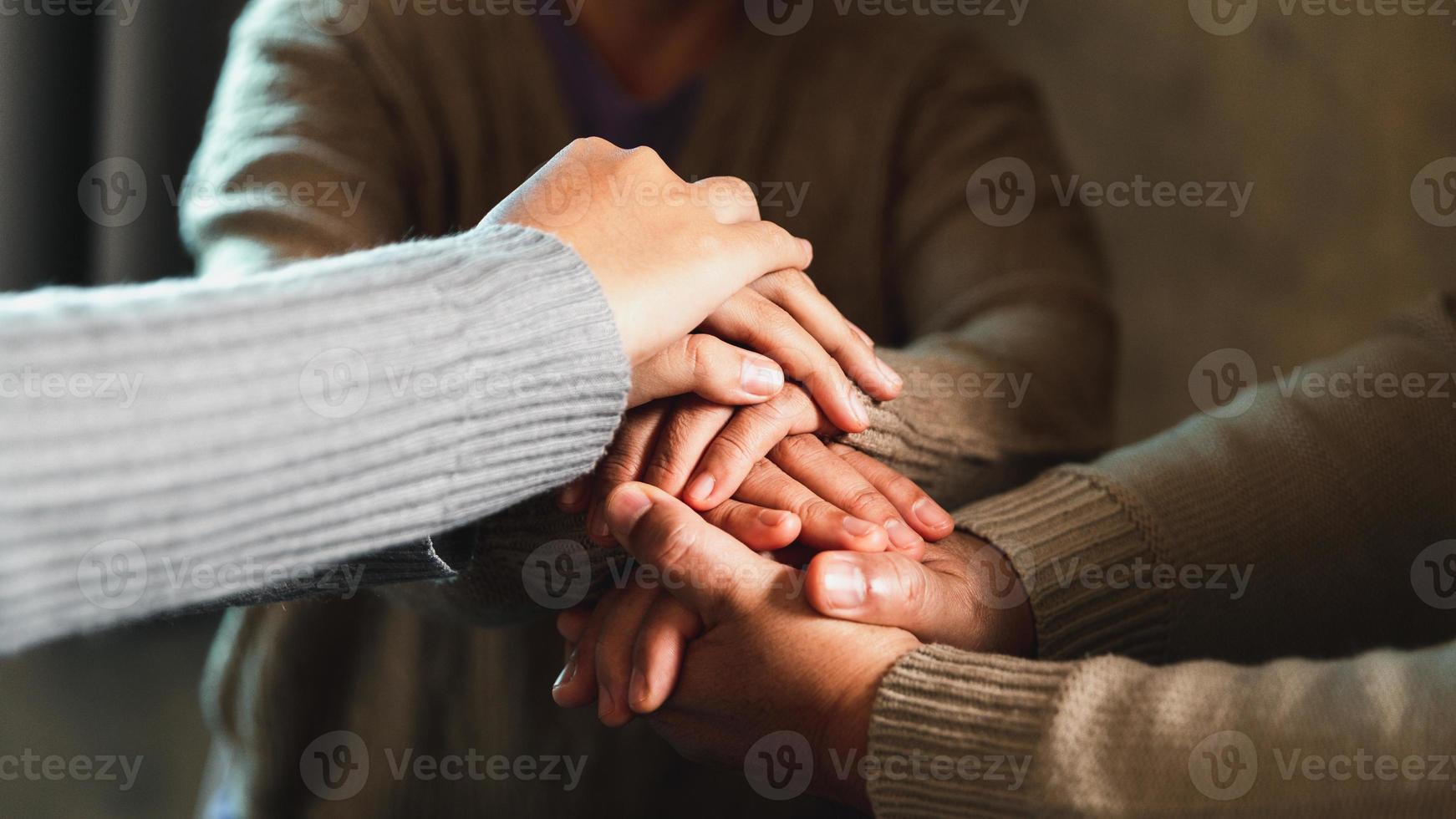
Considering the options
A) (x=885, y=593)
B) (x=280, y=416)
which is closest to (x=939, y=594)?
(x=885, y=593)

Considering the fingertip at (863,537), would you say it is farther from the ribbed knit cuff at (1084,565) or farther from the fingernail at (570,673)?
the fingernail at (570,673)

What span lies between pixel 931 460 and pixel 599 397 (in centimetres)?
28

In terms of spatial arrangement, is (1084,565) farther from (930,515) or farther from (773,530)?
(773,530)

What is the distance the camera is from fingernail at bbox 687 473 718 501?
0.64 m

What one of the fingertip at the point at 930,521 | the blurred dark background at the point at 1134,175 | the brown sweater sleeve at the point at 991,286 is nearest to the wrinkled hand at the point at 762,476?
the fingertip at the point at 930,521

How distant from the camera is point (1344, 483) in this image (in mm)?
695

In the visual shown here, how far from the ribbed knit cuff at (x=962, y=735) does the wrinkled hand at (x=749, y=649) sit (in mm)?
18

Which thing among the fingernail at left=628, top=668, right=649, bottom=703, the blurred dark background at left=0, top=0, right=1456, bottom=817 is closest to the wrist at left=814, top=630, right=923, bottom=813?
the fingernail at left=628, top=668, right=649, bottom=703

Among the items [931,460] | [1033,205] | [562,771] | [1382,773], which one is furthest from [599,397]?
[1033,205]

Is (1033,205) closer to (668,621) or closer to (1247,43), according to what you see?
(1247,43)

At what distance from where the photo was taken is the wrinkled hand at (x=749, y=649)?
0.55 m

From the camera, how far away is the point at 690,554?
58 cm

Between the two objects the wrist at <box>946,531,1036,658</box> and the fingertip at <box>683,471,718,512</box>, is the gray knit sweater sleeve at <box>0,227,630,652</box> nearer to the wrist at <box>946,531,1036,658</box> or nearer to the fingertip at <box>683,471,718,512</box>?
the fingertip at <box>683,471,718,512</box>

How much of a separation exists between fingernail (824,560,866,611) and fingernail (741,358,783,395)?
125mm
